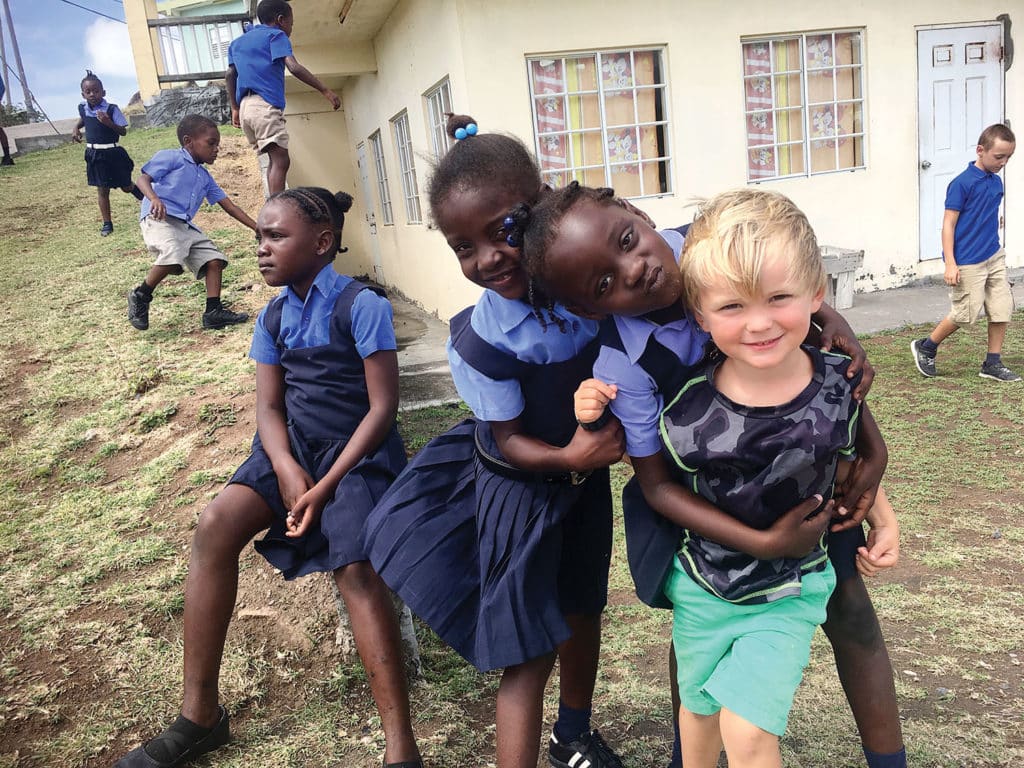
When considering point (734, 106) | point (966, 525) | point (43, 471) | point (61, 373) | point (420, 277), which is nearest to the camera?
point (966, 525)

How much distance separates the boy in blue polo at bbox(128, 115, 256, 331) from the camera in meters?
5.49

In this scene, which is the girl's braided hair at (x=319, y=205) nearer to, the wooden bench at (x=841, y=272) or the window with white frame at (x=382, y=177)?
the wooden bench at (x=841, y=272)

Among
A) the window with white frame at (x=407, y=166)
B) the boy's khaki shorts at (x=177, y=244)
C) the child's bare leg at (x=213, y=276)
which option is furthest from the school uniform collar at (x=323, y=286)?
the window with white frame at (x=407, y=166)

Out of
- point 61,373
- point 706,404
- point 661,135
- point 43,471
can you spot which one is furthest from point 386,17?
point 706,404

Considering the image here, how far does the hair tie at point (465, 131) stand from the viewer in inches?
69.1

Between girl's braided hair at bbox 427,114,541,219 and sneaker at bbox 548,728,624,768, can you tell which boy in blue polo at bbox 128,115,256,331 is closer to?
girl's braided hair at bbox 427,114,541,219

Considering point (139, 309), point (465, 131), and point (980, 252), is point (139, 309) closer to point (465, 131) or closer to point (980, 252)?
point (465, 131)

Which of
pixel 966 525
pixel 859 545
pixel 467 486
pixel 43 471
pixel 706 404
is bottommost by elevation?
pixel 966 525

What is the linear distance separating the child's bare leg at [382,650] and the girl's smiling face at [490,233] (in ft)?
2.64

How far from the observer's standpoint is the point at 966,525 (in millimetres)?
2986

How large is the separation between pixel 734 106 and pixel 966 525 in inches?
189

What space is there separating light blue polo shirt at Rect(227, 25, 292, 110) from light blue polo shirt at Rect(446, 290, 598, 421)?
5.20 meters

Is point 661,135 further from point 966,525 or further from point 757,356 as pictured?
point 757,356

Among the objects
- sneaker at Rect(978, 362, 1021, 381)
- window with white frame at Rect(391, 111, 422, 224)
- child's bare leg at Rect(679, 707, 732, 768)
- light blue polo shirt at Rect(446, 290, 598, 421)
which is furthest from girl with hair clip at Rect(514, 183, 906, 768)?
window with white frame at Rect(391, 111, 422, 224)
